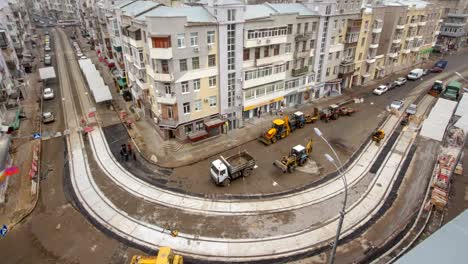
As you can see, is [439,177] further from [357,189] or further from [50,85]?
[50,85]

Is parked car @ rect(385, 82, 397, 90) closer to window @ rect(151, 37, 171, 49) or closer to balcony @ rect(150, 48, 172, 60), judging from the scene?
balcony @ rect(150, 48, 172, 60)

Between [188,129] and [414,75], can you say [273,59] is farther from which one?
[414,75]

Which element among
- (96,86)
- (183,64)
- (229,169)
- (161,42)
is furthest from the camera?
(96,86)

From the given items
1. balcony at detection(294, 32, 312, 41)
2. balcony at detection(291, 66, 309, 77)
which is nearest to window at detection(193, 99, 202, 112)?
balcony at detection(291, 66, 309, 77)

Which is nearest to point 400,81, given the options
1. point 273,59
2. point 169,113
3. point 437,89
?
point 437,89

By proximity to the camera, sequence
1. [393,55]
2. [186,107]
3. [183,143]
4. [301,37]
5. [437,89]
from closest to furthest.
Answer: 1. [186,107]
2. [183,143]
3. [301,37]
4. [437,89]
5. [393,55]

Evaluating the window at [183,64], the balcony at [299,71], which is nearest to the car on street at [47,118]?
the window at [183,64]

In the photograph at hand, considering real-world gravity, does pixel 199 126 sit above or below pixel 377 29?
below
